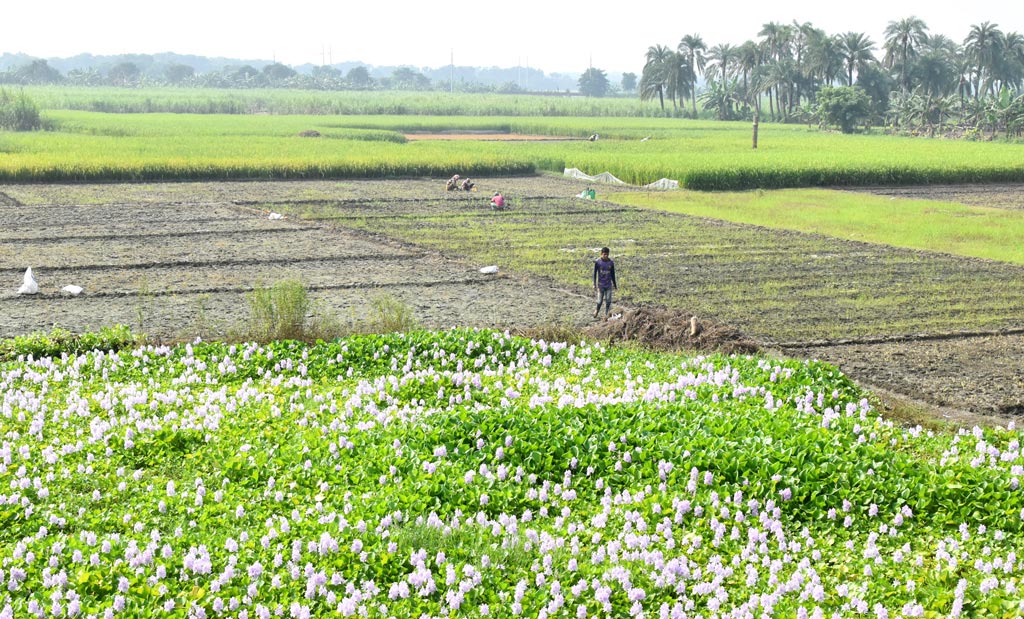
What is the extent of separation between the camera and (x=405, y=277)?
896 inches

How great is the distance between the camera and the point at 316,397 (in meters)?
11.4

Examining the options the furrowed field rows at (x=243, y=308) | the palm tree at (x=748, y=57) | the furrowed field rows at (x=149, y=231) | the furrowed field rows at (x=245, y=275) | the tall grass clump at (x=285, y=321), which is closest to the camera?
the tall grass clump at (x=285, y=321)

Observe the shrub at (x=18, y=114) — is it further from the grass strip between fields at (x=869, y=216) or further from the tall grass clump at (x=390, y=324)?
the tall grass clump at (x=390, y=324)

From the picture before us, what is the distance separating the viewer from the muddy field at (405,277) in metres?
16.3

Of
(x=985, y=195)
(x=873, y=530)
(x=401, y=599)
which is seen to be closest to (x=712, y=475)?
(x=873, y=530)

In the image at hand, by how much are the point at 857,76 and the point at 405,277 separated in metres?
102

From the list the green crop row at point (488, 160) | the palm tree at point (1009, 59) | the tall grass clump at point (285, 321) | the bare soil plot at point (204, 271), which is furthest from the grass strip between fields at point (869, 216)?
the palm tree at point (1009, 59)

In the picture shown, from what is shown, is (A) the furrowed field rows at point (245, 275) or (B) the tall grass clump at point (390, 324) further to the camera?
(A) the furrowed field rows at point (245, 275)

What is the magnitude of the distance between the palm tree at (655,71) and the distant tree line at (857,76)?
117 millimetres

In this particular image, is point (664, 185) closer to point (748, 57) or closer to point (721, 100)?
point (721, 100)

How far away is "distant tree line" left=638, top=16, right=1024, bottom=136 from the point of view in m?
96.1

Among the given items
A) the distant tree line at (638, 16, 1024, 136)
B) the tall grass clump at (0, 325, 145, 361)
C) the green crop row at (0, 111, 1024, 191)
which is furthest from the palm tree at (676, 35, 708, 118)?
the tall grass clump at (0, 325, 145, 361)

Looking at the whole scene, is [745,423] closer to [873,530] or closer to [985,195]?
[873,530]

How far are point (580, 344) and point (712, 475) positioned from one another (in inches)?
243
